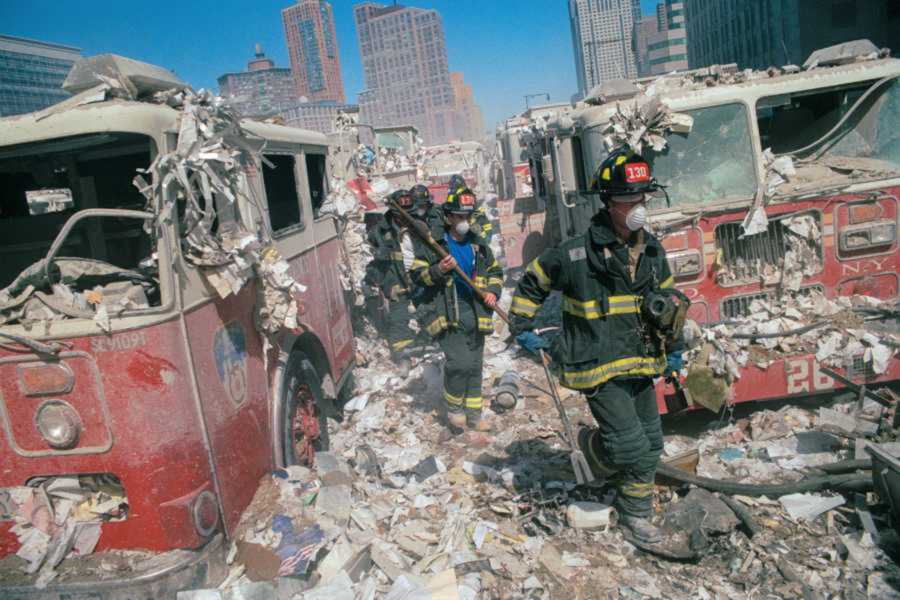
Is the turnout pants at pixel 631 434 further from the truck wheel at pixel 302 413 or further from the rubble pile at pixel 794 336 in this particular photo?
the truck wheel at pixel 302 413

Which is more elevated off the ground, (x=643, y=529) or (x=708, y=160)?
(x=708, y=160)

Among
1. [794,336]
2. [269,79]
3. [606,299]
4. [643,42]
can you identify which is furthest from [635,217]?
[269,79]

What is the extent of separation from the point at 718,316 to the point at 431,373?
2.91 meters

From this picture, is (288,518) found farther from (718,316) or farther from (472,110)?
(472,110)

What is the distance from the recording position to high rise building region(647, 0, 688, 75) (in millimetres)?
70062

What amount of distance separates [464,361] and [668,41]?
253ft

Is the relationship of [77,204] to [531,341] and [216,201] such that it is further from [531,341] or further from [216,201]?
[531,341]

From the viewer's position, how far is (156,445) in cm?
247

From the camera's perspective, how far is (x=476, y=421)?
498 cm

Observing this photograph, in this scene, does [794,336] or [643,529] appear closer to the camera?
[643,529]

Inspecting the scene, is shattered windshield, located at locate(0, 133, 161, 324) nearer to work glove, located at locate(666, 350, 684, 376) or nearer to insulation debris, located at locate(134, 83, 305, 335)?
insulation debris, located at locate(134, 83, 305, 335)

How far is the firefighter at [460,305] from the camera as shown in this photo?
15.6 feet

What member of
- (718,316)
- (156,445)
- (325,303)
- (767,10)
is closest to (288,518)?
(156,445)

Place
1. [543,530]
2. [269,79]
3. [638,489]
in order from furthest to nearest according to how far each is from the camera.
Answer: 1. [269,79]
2. [543,530]
3. [638,489]
